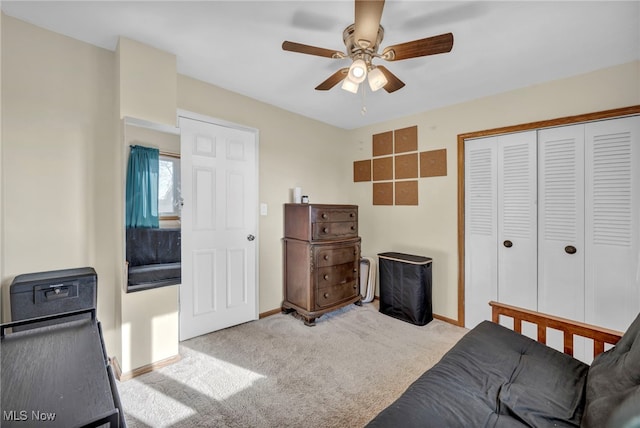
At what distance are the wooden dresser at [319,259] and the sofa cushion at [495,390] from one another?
1.69 metres

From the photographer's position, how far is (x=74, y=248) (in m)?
2.00

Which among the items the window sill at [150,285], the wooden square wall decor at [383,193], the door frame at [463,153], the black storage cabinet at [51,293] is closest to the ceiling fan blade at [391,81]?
the door frame at [463,153]

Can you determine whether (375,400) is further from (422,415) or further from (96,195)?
(96,195)

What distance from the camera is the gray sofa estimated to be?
992mm

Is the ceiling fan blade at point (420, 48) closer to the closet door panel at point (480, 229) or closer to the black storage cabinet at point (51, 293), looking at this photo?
the closet door panel at point (480, 229)

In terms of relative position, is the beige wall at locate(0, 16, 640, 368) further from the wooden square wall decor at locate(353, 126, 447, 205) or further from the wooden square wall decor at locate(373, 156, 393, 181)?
the wooden square wall decor at locate(373, 156, 393, 181)

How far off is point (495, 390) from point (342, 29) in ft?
7.07

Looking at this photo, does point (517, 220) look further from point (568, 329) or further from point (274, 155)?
point (274, 155)

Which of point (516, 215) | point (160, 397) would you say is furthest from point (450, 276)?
point (160, 397)

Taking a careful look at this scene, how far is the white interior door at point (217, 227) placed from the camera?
262 cm

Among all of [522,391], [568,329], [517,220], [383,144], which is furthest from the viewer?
[383,144]

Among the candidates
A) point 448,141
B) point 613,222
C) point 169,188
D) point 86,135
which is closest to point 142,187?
point 169,188

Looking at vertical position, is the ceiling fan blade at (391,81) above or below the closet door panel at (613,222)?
above

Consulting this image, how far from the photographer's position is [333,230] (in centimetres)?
320
